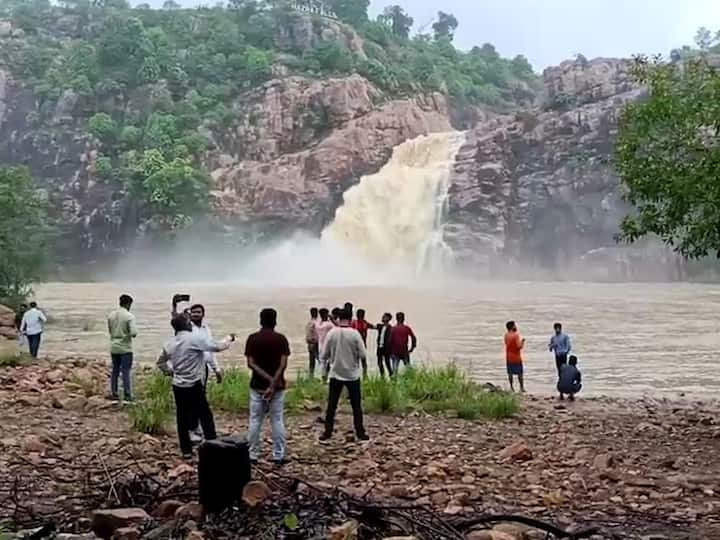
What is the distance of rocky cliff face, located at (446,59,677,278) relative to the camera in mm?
59219

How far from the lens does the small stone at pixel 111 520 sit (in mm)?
4922

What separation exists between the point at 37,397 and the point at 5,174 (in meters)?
24.8

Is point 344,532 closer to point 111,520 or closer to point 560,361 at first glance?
point 111,520

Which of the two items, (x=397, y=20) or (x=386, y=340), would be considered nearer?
(x=386, y=340)

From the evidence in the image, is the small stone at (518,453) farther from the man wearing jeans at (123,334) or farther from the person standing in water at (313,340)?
the person standing in water at (313,340)

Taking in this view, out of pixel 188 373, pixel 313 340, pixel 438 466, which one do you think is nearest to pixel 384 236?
pixel 313 340

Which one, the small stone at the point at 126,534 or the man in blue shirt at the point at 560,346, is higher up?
the man in blue shirt at the point at 560,346

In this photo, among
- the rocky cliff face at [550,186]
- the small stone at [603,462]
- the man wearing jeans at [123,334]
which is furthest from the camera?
the rocky cliff face at [550,186]

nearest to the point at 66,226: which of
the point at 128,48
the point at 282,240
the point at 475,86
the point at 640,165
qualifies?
the point at 282,240

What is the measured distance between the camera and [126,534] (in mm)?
4711

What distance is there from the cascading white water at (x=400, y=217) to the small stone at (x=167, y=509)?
52.7 m

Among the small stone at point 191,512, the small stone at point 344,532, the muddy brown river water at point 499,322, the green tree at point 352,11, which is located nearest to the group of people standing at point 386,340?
the muddy brown river water at point 499,322

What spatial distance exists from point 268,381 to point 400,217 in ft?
169

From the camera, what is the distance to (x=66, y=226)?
70.6 m
